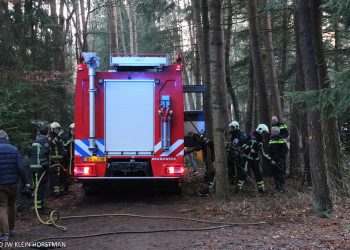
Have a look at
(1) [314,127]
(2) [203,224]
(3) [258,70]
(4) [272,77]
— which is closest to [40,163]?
(2) [203,224]

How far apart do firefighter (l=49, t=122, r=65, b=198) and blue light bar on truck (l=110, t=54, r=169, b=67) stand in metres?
2.43

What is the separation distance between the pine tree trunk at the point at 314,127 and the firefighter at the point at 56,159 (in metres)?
5.95

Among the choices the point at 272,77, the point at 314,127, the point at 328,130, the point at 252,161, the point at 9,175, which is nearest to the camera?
the point at 9,175

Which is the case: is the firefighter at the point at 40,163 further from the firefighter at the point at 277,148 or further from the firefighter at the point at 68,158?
the firefighter at the point at 277,148

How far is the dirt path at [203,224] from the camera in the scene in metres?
6.96

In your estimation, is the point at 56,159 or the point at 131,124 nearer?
the point at 131,124

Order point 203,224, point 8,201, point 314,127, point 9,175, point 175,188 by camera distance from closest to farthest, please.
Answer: point 9,175 → point 8,201 → point 203,224 → point 314,127 → point 175,188

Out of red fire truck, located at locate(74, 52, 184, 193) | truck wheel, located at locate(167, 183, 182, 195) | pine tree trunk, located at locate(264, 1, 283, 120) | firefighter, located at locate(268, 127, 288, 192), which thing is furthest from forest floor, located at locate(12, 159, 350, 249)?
pine tree trunk, located at locate(264, 1, 283, 120)

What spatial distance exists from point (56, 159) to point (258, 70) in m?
6.97

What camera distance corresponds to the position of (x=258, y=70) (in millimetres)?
14914

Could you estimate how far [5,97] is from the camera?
11469 millimetres

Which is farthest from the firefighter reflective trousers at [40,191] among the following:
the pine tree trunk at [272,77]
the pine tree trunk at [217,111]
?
the pine tree trunk at [272,77]

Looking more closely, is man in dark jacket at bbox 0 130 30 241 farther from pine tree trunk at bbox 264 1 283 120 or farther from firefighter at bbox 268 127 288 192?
pine tree trunk at bbox 264 1 283 120

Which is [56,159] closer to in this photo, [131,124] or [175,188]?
[131,124]
